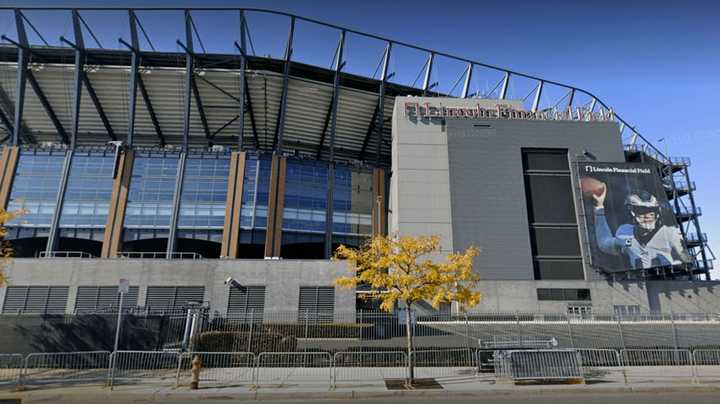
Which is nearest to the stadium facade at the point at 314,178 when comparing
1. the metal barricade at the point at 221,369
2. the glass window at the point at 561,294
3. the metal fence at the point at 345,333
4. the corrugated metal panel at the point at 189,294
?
the glass window at the point at 561,294

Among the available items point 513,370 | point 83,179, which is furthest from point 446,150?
point 83,179

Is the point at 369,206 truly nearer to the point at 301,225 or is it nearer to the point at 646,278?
the point at 301,225

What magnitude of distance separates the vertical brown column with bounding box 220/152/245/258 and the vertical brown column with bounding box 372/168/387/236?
1673 cm

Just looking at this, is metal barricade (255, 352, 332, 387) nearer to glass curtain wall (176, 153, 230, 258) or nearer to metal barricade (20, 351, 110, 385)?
metal barricade (20, 351, 110, 385)

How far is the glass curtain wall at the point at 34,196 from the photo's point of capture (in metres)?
45.6

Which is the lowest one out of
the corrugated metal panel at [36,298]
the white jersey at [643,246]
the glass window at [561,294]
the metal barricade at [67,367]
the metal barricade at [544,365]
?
the metal barricade at [67,367]

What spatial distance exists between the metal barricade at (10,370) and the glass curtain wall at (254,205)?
1218 inches

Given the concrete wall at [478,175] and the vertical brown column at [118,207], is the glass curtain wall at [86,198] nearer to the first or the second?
the vertical brown column at [118,207]

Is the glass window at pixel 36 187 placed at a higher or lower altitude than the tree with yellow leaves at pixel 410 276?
higher

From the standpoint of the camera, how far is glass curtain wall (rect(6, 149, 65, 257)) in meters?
45.6

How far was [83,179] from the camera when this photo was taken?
47.4 metres

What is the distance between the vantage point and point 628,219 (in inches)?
1665

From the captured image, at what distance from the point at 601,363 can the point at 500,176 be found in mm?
30447

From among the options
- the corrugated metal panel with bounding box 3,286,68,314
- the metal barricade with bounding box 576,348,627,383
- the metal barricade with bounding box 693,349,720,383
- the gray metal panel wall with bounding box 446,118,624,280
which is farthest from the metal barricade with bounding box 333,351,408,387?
the corrugated metal panel with bounding box 3,286,68,314
